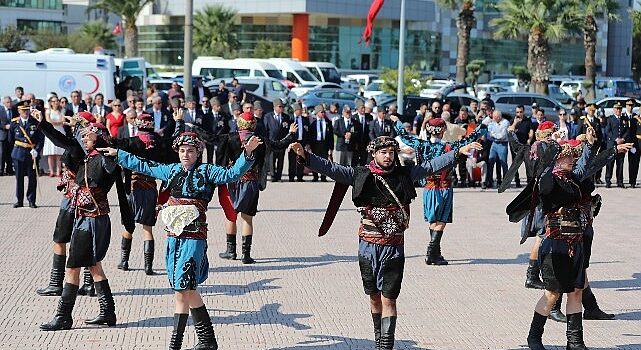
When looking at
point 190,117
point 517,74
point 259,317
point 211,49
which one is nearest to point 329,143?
point 190,117

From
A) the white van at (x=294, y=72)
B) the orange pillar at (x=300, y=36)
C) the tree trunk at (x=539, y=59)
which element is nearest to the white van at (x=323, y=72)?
the white van at (x=294, y=72)

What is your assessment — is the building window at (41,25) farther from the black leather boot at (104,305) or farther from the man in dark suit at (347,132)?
the black leather boot at (104,305)

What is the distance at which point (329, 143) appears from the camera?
24031 mm

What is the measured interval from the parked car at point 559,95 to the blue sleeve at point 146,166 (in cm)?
3732

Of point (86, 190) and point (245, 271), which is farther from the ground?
point (86, 190)

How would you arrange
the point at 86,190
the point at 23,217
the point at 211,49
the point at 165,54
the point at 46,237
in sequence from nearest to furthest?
the point at 86,190 → the point at 46,237 → the point at 23,217 → the point at 211,49 → the point at 165,54

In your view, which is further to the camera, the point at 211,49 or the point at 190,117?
the point at 211,49

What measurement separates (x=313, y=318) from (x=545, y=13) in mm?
41578

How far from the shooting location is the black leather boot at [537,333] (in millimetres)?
9008

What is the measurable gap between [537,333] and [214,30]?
60383 millimetres

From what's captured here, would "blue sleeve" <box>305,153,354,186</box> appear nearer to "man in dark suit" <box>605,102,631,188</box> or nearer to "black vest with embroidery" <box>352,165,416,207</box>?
"black vest with embroidery" <box>352,165,416,207</box>

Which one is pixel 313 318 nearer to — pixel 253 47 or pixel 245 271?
pixel 245 271

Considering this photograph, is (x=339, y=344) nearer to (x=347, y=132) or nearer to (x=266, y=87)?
(x=347, y=132)

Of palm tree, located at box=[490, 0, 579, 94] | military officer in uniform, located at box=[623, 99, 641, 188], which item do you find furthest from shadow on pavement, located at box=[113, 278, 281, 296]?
palm tree, located at box=[490, 0, 579, 94]
